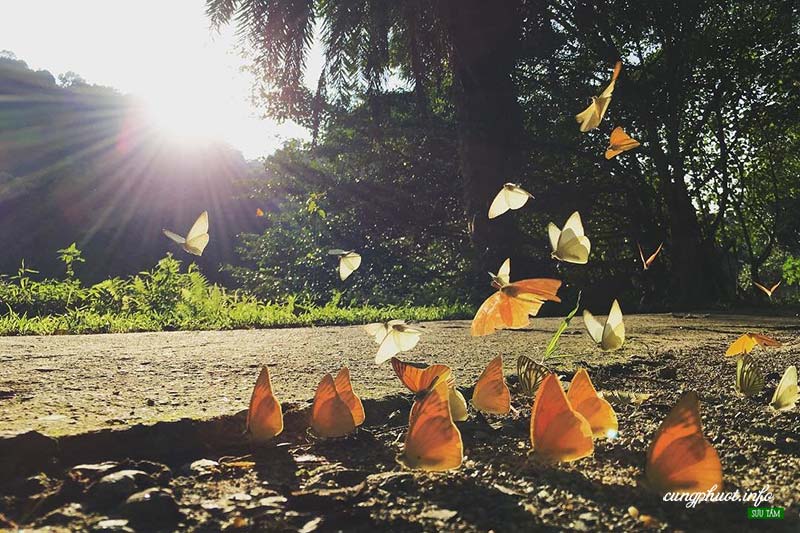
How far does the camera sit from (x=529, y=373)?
44.0 inches

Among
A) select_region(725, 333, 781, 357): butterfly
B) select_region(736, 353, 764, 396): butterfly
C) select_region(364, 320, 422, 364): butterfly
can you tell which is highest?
select_region(364, 320, 422, 364): butterfly

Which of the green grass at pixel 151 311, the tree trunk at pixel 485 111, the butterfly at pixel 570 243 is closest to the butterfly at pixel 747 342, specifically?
the butterfly at pixel 570 243

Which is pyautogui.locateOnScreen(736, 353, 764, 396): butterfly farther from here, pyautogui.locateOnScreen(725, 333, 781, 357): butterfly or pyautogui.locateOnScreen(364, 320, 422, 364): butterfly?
pyautogui.locateOnScreen(364, 320, 422, 364): butterfly

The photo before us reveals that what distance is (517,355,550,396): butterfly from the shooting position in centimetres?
111

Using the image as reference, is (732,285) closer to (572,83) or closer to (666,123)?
(666,123)

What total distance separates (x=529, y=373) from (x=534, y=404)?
329 mm

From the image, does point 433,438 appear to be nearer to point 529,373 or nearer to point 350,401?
point 350,401

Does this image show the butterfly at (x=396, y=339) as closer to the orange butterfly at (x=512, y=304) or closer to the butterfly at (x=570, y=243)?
the orange butterfly at (x=512, y=304)

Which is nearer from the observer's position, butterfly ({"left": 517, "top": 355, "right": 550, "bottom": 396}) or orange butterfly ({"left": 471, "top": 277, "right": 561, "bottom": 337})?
orange butterfly ({"left": 471, "top": 277, "right": 561, "bottom": 337})

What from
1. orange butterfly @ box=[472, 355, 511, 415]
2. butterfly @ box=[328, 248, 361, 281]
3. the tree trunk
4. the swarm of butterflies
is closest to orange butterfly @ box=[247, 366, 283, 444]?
the swarm of butterflies

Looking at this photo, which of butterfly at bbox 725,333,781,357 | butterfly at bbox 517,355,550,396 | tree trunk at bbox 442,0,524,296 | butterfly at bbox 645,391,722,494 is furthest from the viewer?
tree trunk at bbox 442,0,524,296

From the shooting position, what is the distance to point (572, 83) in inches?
301

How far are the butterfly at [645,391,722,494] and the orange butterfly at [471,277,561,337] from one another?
0.31 m

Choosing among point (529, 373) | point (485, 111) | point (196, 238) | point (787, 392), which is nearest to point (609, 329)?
point (529, 373)
